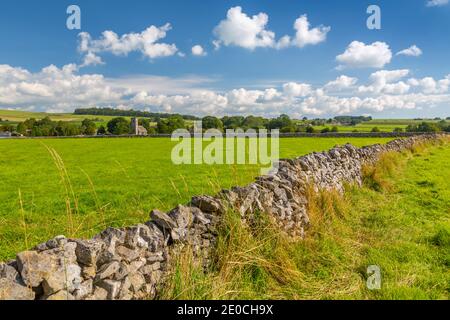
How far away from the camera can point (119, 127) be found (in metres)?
108

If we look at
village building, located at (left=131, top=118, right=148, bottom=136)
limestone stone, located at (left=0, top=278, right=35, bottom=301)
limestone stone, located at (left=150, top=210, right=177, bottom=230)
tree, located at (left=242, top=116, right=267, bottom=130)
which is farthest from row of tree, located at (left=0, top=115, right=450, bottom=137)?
limestone stone, located at (left=0, top=278, right=35, bottom=301)

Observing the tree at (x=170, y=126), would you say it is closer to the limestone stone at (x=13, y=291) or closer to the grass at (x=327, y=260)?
the grass at (x=327, y=260)

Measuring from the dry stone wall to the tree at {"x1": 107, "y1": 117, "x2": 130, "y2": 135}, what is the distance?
105 meters

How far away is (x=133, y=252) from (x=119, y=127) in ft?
357

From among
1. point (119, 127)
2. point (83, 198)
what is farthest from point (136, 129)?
point (83, 198)

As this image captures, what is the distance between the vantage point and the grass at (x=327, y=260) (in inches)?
168

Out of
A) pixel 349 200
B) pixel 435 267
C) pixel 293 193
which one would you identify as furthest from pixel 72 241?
pixel 349 200

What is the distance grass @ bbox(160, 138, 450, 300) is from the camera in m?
4.26

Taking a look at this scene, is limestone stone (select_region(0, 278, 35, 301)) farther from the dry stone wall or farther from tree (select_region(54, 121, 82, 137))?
tree (select_region(54, 121, 82, 137))

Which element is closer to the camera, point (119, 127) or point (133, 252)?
point (133, 252)

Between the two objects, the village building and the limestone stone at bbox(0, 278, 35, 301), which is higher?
the village building

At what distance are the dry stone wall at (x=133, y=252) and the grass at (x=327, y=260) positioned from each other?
217mm

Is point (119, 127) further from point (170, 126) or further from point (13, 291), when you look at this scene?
point (13, 291)

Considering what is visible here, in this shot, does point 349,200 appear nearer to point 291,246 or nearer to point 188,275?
point 291,246
